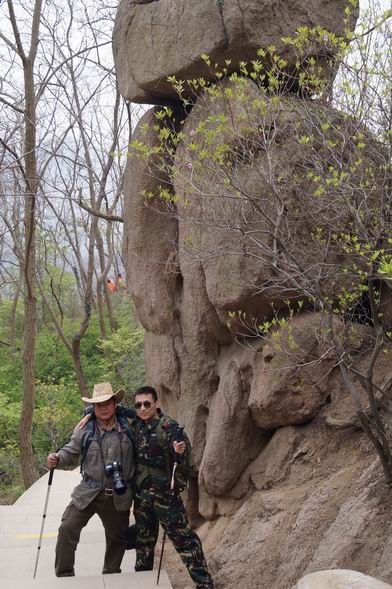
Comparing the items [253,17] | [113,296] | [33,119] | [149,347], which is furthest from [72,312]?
Answer: [253,17]

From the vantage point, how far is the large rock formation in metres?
6.17

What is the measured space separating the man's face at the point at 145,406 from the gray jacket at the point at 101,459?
32cm

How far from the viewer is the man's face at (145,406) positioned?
658cm

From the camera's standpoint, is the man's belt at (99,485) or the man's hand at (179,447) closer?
the man's hand at (179,447)

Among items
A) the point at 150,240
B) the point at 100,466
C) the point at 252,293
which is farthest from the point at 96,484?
the point at 150,240

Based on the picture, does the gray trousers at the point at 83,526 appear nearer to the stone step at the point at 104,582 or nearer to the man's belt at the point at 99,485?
the man's belt at the point at 99,485

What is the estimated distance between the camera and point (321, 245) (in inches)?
264

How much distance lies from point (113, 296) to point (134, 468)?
30.4 metres

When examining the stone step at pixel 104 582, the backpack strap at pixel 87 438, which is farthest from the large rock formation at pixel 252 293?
the backpack strap at pixel 87 438

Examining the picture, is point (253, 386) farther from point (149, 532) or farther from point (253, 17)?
point (253, 17)

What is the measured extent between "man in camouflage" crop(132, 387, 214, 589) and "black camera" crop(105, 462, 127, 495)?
164 millimetres

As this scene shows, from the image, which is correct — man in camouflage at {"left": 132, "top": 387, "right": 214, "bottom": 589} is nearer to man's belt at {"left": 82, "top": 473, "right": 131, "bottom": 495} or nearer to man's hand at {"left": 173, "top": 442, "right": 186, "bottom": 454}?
man's hand at {"left": 173, "top": 442, "right": 186, "bottom": 454}

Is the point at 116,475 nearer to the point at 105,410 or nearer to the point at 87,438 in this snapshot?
the point at 87,438

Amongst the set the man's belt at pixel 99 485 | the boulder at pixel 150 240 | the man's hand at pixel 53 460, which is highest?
the boulder at pixel 150 240
